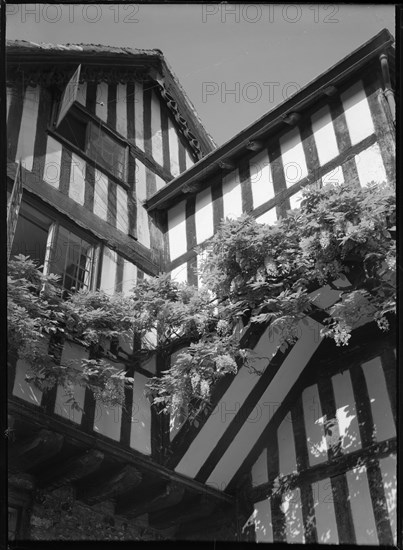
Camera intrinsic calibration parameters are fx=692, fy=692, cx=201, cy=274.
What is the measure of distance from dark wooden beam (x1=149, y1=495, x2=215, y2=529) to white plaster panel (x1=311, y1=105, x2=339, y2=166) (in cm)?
366

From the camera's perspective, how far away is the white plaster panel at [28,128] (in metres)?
7.21

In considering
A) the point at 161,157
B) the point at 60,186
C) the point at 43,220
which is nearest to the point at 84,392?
the point at 43,220

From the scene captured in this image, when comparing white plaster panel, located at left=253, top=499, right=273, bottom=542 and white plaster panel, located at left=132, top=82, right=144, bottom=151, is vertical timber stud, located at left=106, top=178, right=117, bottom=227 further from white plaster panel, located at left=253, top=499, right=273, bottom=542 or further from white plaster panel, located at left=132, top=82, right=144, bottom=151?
white plaster panel, located at left=253, top=499, right=273, bottom=542

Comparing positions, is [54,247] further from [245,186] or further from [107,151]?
[245,186]

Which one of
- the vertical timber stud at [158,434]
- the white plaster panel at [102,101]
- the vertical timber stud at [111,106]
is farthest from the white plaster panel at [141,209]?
the vertical timber stud at [158,434]

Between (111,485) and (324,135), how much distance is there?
4.19 m

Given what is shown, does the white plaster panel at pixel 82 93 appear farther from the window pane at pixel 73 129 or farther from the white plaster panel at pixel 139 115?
the white plaster panel at pixel 139 115

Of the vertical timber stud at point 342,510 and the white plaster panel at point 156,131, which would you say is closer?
the vertical timber stud at point 342,510

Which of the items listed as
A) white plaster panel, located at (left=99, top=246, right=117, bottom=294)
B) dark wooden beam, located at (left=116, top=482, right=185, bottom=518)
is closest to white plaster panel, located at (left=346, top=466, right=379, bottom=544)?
dark wooden beam, located at (left=116, top=482, right=185, bottom=518)

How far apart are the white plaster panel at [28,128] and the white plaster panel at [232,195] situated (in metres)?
2.26

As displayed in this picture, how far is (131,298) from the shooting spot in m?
6.83

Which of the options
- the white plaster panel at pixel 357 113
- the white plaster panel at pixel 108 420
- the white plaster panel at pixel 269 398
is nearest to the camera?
the white plaster panel at pixel 108 420

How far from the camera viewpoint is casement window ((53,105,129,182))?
8.30 meters

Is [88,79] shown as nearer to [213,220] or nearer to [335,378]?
[213,220]
